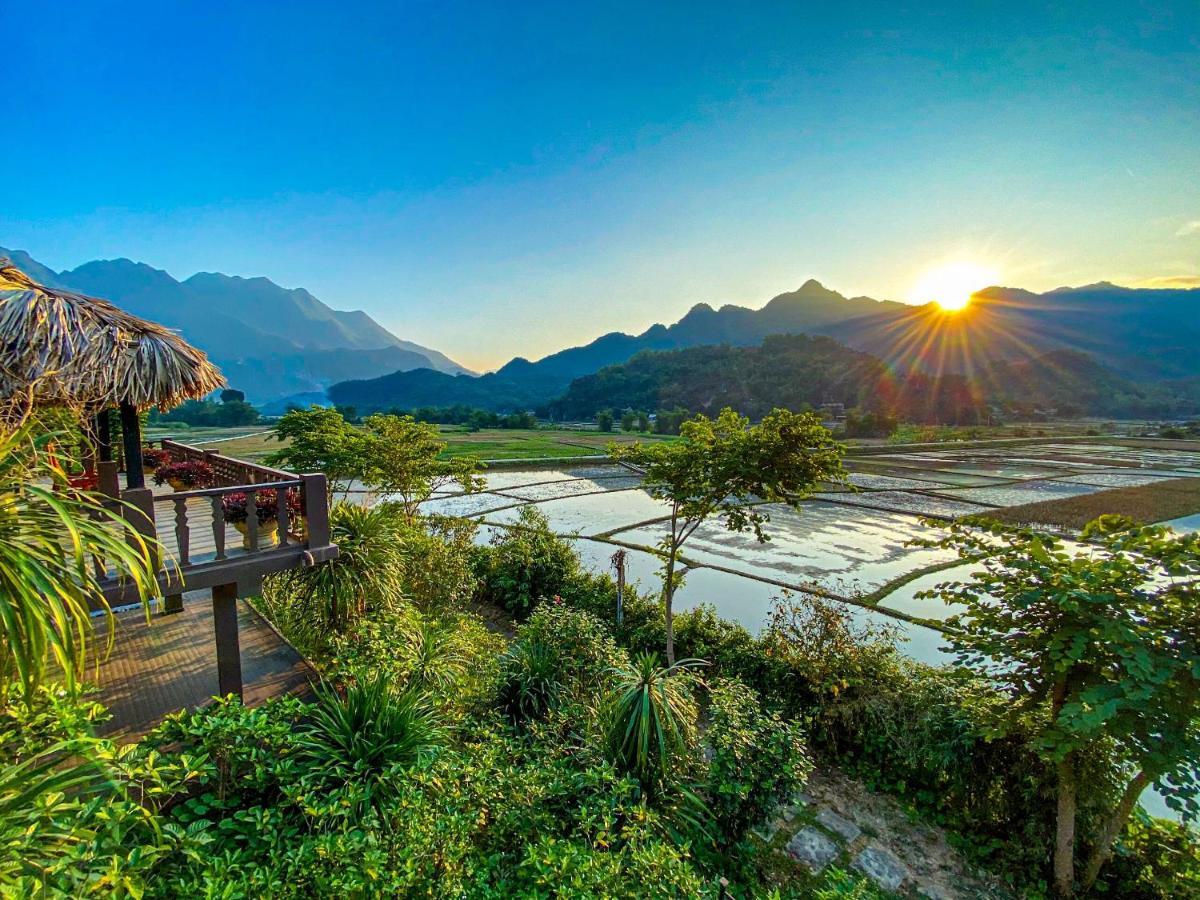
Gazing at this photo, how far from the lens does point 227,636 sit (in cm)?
492

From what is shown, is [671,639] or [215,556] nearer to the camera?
[215,556]

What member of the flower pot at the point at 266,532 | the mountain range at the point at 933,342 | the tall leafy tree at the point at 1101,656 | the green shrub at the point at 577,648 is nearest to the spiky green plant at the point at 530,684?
the green shrub at the point at 577,648

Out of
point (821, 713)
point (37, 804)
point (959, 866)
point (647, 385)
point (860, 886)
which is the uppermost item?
point (647, 385)

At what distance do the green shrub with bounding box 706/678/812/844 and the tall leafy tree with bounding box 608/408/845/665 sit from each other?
2.54 m

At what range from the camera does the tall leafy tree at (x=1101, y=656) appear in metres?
3.09

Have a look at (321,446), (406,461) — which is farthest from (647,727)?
(321,446)

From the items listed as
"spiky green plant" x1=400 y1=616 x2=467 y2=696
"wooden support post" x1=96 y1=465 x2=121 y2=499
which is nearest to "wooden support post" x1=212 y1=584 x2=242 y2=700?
"spiky green plant" x1=400 y1=616 x2=467 y2=696

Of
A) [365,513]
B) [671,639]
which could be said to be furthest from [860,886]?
[365,513]

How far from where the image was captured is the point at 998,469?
81.5ft

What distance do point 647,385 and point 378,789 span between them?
6640 cm

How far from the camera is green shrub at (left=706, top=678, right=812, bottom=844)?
11.9ft

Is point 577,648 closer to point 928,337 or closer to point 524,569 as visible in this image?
point 524,569

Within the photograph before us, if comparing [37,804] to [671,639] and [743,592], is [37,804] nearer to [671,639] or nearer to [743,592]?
[671,639]

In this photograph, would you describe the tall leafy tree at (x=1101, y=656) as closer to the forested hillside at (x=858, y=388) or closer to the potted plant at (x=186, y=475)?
the potted plant at (x=186, y=475)
